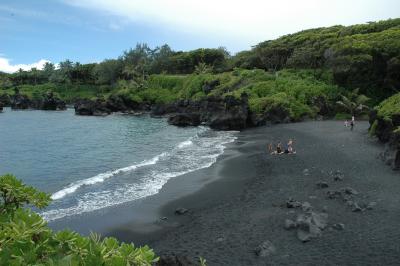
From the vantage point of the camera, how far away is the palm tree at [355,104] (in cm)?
7281

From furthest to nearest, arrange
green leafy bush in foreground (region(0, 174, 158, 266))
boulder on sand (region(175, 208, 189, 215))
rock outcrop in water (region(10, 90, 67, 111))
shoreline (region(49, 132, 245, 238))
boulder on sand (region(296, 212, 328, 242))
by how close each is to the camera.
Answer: rock outcrop in water (region(10, 90, 67, 111)) < boulder on sand (region(175, 208, 189, 215)) < shoreline (region(49, 132, 245, 238)) < boulder on sand (region(296, 212, 328, 242)) < green leafy bush in foreground (region(0, 174, 158, 266))

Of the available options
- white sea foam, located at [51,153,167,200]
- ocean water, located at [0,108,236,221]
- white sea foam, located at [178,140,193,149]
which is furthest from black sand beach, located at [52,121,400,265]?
white sea foam, located at [178,140,193,149]

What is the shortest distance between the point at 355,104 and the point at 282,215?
56316mm

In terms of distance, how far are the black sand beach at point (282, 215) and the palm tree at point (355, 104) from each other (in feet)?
111

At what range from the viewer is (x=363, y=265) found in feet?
56.0

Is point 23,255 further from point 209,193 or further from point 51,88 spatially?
point 51,88

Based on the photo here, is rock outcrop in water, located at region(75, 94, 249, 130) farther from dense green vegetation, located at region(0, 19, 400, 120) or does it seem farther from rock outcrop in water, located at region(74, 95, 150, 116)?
dense green vegetation, located at region(0, 19, 400, 120)

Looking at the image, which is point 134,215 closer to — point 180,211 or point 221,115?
point 180,211

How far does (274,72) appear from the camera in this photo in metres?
103

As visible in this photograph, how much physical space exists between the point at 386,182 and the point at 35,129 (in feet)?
215

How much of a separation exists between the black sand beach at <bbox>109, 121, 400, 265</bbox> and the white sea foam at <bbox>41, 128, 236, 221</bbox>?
11.6ft

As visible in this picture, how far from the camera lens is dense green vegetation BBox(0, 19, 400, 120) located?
7900 centimetres

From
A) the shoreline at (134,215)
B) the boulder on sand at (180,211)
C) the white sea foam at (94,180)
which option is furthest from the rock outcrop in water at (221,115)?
the boulder on sand at (180,211)

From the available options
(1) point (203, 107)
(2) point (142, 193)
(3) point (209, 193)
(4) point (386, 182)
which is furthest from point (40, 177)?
(1) point (203, 107)
